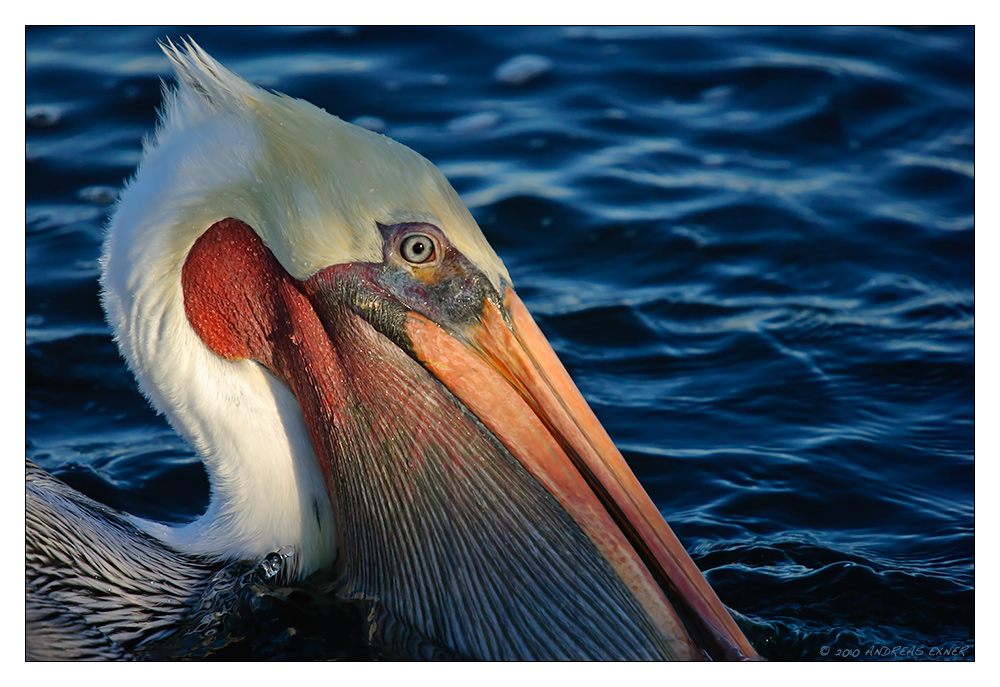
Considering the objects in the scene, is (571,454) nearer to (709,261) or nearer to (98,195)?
(709,261)

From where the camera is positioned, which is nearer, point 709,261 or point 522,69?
point 709,261

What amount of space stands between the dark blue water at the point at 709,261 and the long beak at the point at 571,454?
47 cm

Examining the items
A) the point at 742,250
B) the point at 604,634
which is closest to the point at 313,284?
the point at 604,634

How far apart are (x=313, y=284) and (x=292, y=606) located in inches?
34.9

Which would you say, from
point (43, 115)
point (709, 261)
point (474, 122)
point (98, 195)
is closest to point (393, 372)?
point (709, 261)

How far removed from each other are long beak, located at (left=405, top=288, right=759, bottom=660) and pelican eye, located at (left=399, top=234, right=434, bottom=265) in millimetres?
130

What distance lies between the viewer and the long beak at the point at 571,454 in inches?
92.8

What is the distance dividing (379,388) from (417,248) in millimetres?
340

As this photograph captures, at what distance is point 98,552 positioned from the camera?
269cm

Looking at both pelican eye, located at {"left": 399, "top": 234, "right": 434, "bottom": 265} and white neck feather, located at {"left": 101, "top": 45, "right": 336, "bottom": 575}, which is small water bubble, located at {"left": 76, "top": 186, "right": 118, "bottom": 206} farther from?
pelican eye, located at {"left": 399, "top": 234, "right": 434, "bottom": 265}

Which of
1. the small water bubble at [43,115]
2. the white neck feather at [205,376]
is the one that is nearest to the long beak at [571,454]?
the white neck feather at [205,376]

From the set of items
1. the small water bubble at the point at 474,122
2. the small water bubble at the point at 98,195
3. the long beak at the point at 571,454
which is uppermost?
the small water bubble at the point at 474,122

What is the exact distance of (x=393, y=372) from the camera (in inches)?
93.4

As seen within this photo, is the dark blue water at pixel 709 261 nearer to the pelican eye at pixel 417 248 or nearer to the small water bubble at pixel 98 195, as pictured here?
the small water bubble at pixel 98 195
